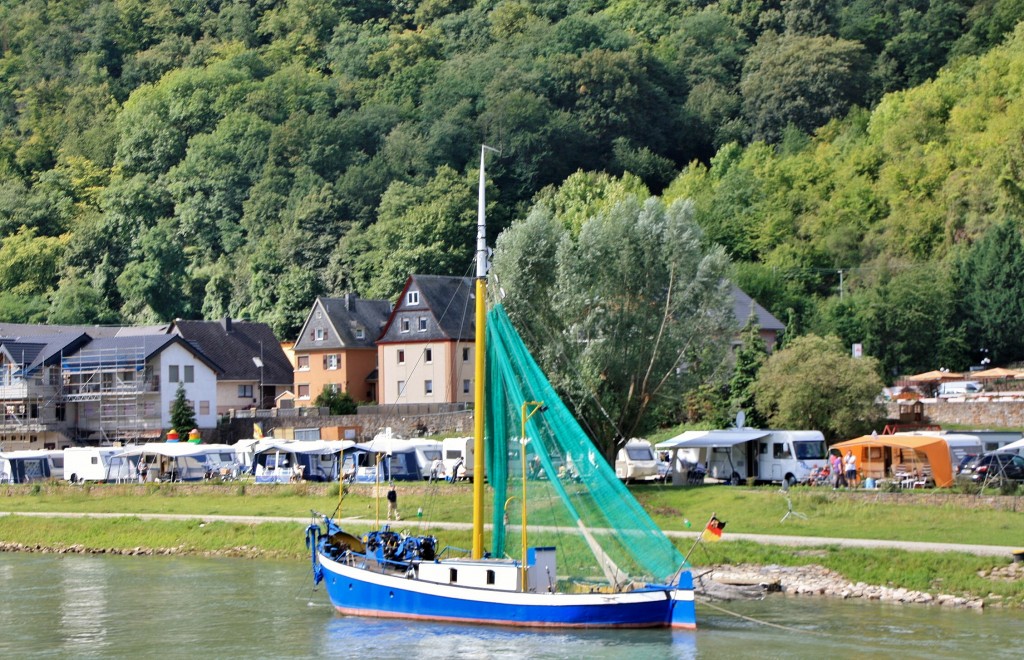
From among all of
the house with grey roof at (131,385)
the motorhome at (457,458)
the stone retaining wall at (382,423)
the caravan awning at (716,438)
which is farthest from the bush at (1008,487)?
the house with grey roof at (131,385)

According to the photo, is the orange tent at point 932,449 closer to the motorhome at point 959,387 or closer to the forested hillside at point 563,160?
the motorhome at point 959,387

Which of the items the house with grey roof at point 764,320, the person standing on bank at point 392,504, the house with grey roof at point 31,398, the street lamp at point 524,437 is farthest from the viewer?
the house with grey roof at point 31,398

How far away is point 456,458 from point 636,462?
9781mm

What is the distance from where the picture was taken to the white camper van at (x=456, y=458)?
63428mm

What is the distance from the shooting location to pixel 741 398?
69.8 metres

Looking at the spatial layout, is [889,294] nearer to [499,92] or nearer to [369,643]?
[369,643]

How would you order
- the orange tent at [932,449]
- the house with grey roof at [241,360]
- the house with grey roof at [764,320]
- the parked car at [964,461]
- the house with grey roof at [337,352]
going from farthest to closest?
the house with grey roof at [337,352], the house with grey roof at [241,360], the house with grey roof at [764,320], the parked car at [964,461], the orange tent at [932,449]

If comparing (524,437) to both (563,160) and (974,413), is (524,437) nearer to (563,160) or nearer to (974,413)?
(974,413)

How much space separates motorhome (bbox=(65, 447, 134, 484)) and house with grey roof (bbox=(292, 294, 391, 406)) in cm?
2336

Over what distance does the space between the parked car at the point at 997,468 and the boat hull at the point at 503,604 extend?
20.4m

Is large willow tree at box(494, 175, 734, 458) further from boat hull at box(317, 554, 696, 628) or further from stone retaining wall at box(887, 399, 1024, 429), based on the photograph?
boat hull at box(317, 554, 696, 628)

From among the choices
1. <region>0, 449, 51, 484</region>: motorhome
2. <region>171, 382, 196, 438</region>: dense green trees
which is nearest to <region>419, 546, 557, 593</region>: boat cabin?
<region>0, 449, 51, 484</region>: motorhome

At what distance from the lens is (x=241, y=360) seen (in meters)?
100

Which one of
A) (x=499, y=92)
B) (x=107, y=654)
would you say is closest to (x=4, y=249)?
(x=499, y=92)
